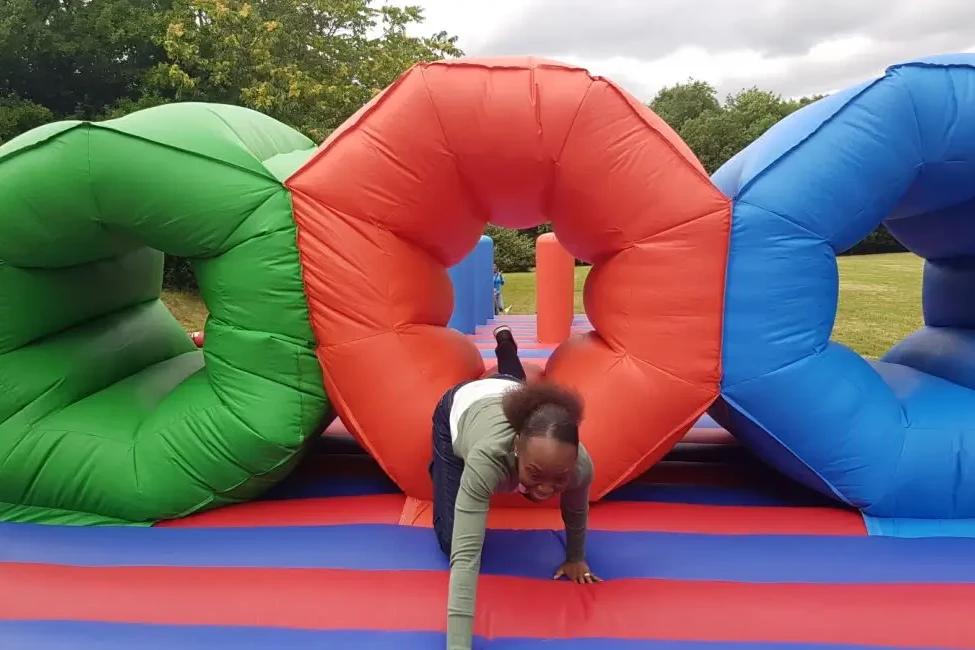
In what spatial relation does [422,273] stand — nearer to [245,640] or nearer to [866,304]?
[245,640]

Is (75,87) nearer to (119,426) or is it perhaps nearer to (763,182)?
(119,426)

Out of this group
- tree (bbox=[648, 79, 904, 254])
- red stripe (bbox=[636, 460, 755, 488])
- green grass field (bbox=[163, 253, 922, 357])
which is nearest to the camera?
red stripe (bbox=[636, 460, 755, 488])

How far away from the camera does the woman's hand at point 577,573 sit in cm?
168

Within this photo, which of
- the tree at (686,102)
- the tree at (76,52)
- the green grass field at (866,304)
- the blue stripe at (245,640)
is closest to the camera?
the blue stripe at (245,640)

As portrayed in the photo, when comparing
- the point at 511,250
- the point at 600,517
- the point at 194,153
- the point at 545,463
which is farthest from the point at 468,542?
the point at 511,250

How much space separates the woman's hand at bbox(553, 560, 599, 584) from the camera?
5.51ft

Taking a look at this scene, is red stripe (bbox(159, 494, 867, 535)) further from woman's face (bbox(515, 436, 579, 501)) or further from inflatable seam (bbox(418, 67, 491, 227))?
inflatable seam (bbox(418, 67, 491, 227))

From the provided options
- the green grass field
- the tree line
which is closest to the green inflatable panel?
the green grass field

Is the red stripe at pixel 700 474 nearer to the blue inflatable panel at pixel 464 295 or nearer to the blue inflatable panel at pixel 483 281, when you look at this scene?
the blue inflatable panel at pixel 464 295

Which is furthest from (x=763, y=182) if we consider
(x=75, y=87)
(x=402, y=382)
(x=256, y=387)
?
(x=75, y=87)

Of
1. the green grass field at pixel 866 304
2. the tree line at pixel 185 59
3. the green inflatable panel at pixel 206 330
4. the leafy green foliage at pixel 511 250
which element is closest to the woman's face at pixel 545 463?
the green inflatable panel at pixel 206 330

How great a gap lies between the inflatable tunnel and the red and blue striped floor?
Result: 173 mm

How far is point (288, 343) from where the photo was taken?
79.7 inches

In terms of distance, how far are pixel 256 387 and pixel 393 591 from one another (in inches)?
30.7
